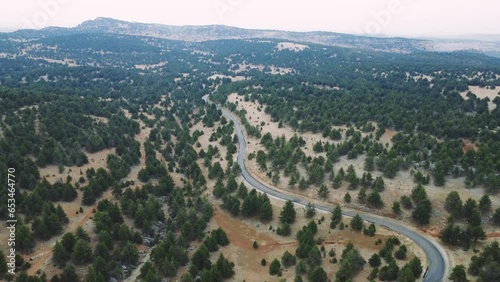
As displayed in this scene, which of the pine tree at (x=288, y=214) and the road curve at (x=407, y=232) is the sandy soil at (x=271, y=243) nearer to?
the pine tree at (x=288, y=214)

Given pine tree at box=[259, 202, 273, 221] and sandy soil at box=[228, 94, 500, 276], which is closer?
sandy soil at box=[228, 94, 500, 276]

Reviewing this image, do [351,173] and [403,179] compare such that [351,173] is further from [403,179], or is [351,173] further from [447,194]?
[447,194]

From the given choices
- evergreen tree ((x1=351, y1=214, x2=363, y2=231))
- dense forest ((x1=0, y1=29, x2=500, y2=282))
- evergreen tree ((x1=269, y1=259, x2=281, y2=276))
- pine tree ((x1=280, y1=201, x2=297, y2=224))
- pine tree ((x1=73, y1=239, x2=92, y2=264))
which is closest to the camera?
pine tree ((x1=73, y1=239, x2=92, y2=264))

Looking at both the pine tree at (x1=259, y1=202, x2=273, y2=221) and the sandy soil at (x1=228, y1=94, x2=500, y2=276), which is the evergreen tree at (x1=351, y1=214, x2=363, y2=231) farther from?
the pine tree at (x1=259, y1=202, x2=273, y2=221)

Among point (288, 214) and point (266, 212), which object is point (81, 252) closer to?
point (266, 212)

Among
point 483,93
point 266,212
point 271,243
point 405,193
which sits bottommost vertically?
point 271,243

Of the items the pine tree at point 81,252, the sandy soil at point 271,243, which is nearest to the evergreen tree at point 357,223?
the sandy soil at point 271,243

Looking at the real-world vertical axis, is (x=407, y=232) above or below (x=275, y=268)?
above

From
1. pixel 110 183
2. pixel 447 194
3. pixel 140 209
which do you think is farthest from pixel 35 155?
pixel 447 194

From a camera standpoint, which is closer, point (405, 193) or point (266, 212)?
point (266, 212)

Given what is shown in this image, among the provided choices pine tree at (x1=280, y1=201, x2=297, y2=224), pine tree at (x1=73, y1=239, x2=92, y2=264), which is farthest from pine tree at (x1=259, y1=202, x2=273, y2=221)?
pine tree at (x1=73, y1=239, x2=92, y2=264)

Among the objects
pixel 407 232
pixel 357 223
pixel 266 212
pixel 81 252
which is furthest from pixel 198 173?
pixel 407 232

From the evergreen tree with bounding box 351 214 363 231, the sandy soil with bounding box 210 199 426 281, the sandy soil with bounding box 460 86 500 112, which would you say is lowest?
the sandy soil with bounding box 210 199 426 281
